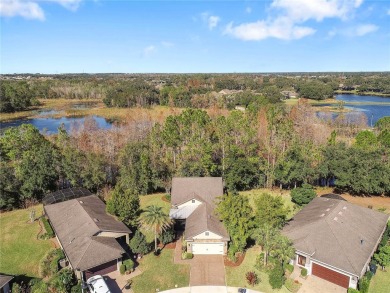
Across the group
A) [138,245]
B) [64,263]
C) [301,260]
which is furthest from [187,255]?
[64,263]

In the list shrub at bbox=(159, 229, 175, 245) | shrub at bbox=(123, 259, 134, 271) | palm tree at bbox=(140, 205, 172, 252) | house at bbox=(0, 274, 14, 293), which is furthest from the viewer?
shrub at bbox=(159, 229, 175, 245)

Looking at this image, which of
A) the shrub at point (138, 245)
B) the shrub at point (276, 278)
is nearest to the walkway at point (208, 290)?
the shrub at point (276, 278)

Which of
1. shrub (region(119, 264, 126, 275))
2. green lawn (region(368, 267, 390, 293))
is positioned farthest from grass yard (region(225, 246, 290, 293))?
shrub (region(119, 264, 126, 275))

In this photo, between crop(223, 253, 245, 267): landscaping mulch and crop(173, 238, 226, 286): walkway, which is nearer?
crop(173, 238, 226, 286): walkway

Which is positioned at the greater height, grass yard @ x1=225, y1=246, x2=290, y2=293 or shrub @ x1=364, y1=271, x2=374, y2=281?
shrub @ x1=364, y1=271, x2=374, y2=281

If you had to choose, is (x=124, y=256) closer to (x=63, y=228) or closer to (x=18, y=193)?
(x=63, y=228)

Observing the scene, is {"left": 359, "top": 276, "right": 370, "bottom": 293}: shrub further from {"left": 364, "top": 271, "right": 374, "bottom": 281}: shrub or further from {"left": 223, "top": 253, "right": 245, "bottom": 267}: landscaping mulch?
{"left": 223, "top": 253, "right": 245, "bottom": 267}: landscaping mulch

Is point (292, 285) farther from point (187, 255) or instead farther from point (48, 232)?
point (48, 232)
